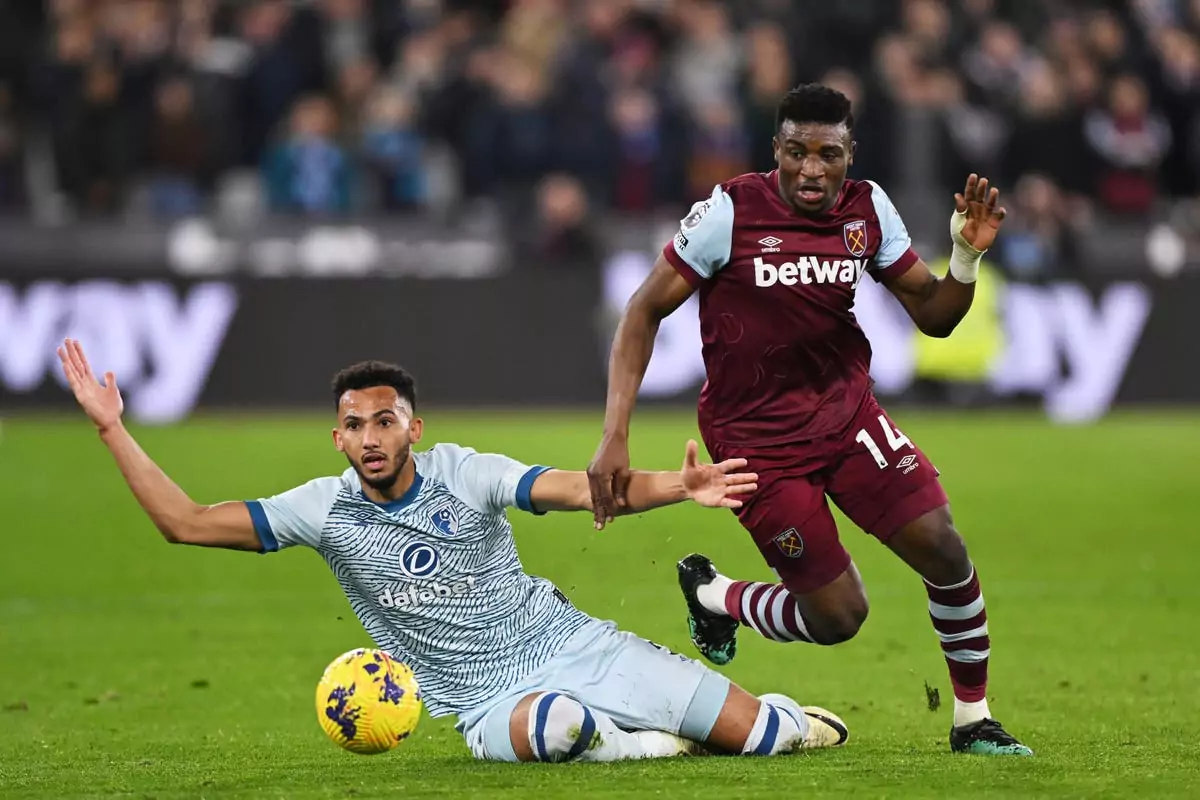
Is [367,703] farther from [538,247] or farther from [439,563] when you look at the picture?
[538,247]

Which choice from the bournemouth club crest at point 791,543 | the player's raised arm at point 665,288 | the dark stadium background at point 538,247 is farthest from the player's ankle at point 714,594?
the dark stadium background at point 538,247

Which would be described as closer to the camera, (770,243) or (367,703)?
(367,703)

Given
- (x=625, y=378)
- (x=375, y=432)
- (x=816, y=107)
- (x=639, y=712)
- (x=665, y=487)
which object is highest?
(x=816, y=107)

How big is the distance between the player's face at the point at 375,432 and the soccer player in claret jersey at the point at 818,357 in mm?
760

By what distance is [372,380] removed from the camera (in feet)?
23.2

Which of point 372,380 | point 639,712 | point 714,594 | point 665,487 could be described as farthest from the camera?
point 714,594

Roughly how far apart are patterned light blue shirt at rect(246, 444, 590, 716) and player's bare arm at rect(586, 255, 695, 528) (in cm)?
34

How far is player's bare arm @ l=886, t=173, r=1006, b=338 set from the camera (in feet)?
23.8

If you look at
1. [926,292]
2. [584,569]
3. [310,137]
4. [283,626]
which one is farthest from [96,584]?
[310,137]

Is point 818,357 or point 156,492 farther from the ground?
point 818,357

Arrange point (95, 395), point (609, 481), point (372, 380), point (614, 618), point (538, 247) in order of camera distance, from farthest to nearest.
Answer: point (538, 247)
point (614, 618)
point (372, 380)
point (95, 395)
point (609, 481)

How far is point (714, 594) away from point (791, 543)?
69 centimetres

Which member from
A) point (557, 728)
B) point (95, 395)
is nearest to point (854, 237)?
point (557, 728)

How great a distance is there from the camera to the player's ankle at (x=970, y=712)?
7301 millimetres
